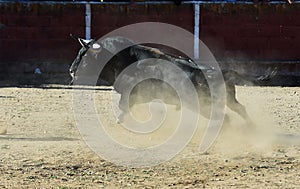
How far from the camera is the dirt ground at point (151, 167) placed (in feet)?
17.8

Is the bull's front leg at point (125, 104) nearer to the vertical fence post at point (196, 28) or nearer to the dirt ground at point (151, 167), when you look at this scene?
the dirt ground at point (151, 167)

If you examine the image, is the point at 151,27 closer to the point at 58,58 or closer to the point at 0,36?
the point at 58,58

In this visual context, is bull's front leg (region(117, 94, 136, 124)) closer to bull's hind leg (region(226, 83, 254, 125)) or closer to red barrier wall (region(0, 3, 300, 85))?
bull's hind leg (region(226, 83, 254, 125))

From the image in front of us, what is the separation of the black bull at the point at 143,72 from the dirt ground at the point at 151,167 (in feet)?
1.21

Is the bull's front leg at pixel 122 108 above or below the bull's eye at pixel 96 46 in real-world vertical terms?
below

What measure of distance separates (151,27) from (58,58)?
1948 mm

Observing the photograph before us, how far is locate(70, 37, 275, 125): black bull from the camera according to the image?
301 inches

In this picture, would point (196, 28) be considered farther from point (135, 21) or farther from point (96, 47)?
point (96, 47)

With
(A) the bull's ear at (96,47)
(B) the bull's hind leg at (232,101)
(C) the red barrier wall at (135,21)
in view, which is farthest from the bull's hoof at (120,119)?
(C) the red barrier wall at (135,21)

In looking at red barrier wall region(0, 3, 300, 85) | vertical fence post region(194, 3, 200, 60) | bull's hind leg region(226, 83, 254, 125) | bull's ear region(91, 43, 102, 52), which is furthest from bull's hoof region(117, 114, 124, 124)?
vertical fence post region(194, 3, 200, 60)

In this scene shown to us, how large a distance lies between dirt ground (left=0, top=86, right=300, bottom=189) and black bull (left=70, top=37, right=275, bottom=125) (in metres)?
0.37

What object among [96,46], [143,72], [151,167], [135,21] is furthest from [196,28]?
[151,167]

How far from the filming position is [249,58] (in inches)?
580

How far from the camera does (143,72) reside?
7.90 m
